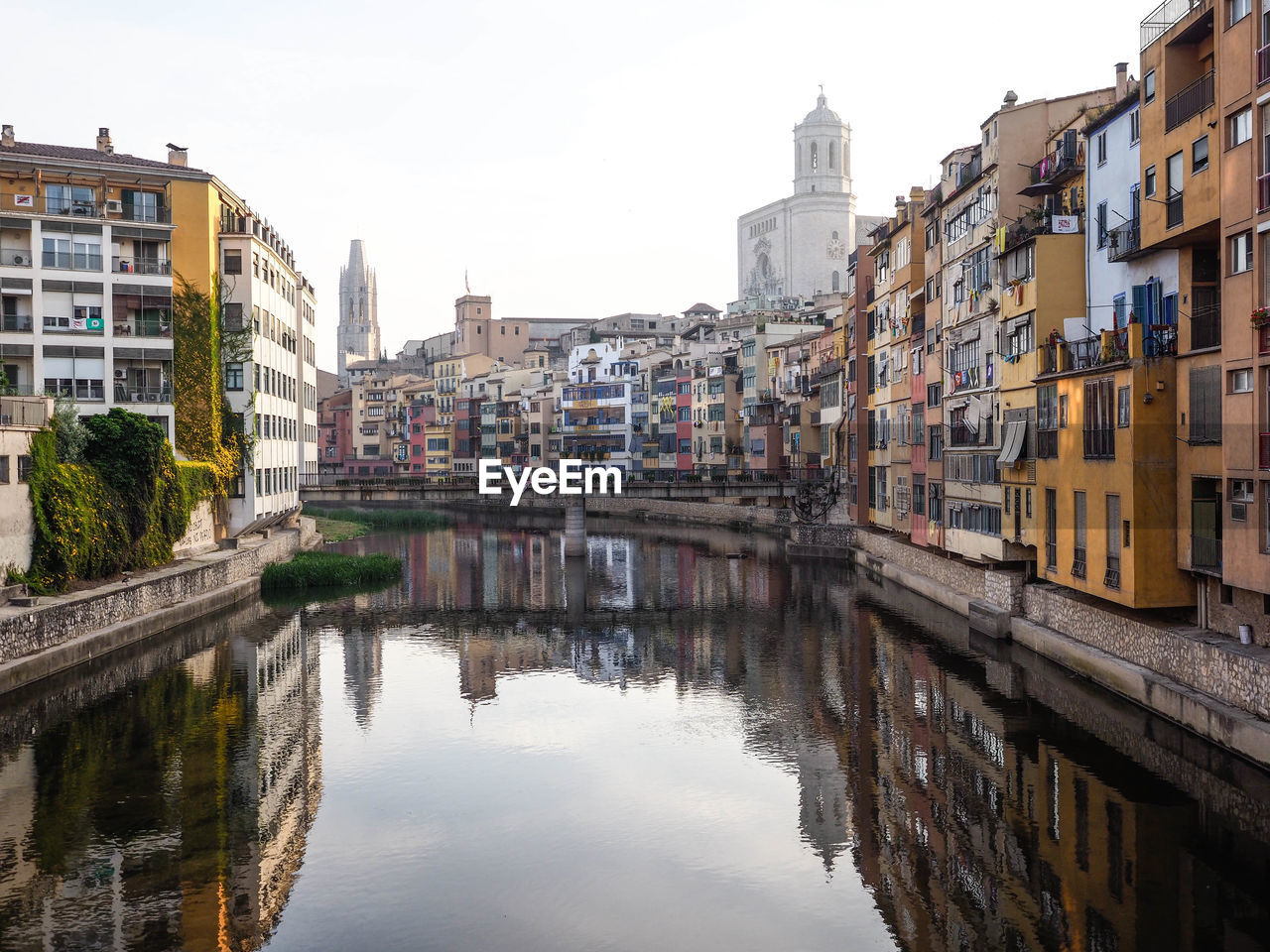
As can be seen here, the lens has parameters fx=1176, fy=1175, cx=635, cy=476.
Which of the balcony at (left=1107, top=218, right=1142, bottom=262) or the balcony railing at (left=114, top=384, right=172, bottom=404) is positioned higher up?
the balcony at (left=1107, top=218, right=1142, bottom=262)

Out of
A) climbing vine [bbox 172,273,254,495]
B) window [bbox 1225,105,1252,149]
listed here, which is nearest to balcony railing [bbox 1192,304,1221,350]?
window [bbox 1225,105,1252,149]

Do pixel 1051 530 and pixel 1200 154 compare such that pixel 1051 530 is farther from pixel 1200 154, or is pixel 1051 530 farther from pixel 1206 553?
pixel 1200 154

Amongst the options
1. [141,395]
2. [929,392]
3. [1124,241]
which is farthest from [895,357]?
[141,395]

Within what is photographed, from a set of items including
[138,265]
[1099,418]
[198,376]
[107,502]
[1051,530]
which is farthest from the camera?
[198,376]

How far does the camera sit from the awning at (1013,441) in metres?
37.0

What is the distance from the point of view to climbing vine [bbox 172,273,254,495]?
2157 inches

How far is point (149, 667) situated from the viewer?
3541 cm

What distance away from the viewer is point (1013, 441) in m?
37.5

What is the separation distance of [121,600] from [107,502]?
211 inches

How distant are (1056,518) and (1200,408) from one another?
24.8 ft

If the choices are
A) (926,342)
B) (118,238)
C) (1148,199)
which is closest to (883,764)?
(1148,199)

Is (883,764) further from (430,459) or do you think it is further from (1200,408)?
(430,459)

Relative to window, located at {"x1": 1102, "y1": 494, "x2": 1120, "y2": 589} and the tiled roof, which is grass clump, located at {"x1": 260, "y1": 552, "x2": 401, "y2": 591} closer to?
the tiled roof

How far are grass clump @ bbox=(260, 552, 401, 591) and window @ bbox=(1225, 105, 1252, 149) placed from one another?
138 ft
